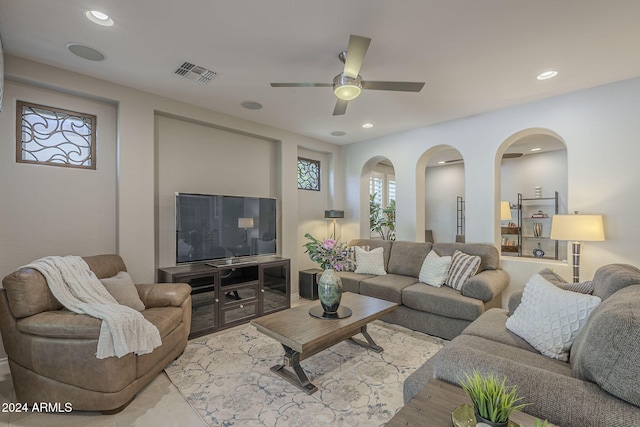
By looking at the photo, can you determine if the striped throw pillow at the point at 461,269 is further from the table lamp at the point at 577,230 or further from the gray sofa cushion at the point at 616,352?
the gray sofa cushion at the point at 616,352

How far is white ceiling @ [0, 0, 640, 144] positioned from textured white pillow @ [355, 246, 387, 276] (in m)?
2.12

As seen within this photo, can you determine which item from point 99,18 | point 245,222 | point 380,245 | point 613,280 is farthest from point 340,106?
point 380,245

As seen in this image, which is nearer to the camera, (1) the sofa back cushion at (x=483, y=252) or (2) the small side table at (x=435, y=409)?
(2) the small side table at (x=435, y=409)

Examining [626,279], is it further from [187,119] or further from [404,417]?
[187,119]

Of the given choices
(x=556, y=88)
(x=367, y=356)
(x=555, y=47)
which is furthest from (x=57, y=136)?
(x=556, y=88)

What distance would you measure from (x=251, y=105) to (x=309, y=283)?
9.05ft

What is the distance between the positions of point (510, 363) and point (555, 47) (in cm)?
254

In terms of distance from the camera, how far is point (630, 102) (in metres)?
2.91

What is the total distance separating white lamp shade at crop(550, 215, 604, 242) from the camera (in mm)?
2885

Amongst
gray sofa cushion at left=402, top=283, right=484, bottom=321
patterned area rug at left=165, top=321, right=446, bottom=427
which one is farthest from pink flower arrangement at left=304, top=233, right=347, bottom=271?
gray sofa cushion at left=402, top=283, right=484, bottom=321

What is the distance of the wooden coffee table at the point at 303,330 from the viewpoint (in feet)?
6.95

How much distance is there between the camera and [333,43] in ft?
7.54

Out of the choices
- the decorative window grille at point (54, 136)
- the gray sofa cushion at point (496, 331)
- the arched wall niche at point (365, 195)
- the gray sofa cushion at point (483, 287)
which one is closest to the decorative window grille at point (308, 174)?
the arched wall niche at point (365, 195)

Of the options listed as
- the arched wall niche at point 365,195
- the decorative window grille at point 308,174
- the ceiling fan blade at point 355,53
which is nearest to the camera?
the ceiling fan blade at point 355,53
